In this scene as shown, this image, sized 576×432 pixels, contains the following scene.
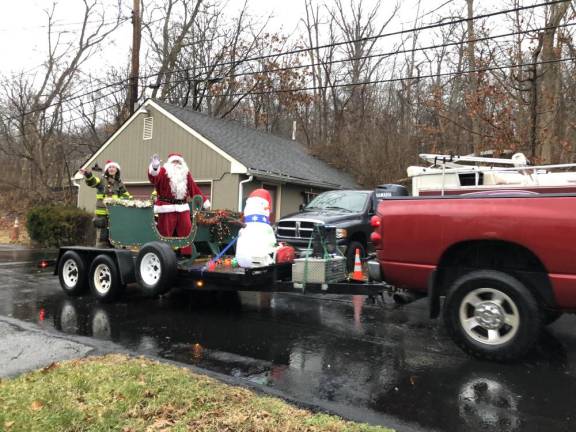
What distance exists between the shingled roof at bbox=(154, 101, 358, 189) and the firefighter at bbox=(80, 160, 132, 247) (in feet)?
21.6

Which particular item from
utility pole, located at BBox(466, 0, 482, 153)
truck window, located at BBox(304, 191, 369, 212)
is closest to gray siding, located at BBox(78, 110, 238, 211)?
truck window, located at BBox(304, 191, 369, 212)

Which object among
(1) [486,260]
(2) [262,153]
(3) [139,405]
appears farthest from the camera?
(2) [262,153]

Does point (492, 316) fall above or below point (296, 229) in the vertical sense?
below

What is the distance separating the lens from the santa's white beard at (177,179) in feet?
26.2

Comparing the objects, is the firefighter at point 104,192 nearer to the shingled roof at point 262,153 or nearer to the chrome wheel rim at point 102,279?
the chrome wheel rim at point 102,279

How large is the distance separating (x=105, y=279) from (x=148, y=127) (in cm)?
1209

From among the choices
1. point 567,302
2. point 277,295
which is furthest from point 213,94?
point 567,302

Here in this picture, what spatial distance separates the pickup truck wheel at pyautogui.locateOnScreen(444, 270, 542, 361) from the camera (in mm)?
4508

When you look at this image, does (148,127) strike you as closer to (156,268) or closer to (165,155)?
(165,155)

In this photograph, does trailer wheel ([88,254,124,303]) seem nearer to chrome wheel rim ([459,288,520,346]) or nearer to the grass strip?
the grass strip

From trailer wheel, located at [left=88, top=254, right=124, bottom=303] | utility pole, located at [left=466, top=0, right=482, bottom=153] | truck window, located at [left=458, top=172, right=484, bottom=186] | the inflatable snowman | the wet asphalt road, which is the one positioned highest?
utility pole, located at [left=466, top=0, right=482, bottom=153]

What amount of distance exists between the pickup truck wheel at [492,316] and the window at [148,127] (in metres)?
15.9

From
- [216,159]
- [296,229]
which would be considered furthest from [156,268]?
[216,159]

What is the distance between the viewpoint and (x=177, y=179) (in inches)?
316
